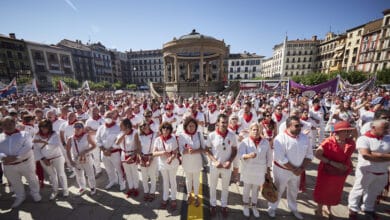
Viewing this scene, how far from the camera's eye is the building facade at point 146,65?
6844cm

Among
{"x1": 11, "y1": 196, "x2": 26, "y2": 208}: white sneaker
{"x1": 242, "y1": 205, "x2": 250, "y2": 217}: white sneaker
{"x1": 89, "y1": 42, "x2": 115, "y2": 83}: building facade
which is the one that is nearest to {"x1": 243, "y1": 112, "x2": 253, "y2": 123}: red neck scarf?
{"x1": 242, "y1": 205, "x2": 250, "y2": 217}: white sneaker

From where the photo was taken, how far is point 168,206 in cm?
361

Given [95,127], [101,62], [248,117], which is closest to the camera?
[95,127]

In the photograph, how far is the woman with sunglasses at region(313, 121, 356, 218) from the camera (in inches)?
109

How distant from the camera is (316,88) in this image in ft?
31.6

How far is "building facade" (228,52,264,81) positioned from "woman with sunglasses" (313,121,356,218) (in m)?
65.6

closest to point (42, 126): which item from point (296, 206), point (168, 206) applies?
point (168, 206)

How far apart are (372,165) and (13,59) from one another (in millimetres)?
60489

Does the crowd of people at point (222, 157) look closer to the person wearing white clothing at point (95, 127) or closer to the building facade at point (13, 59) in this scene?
the person wearing white clothing at point (95, 127)

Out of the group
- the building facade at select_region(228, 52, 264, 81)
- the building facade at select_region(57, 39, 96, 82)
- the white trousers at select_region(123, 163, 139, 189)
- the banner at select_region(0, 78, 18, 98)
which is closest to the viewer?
the white trousers at select_region(123, 163, 139, 189)

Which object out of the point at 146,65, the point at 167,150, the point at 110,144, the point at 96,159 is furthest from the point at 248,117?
the point at 146,65

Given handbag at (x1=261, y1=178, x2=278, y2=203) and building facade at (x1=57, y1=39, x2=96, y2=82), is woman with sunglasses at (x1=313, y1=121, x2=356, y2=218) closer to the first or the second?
handbag at (x1=261, y1=178, x2=278, y2=203)

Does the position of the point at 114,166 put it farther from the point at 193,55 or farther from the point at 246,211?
the point at 193,55

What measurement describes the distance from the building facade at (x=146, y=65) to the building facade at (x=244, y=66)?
2985cm
